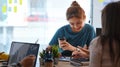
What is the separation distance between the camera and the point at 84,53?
8.75 feet

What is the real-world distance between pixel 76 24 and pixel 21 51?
121 centimetres

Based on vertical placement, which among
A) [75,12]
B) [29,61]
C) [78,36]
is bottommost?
[29,61]

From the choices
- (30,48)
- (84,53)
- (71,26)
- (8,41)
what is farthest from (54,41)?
(8,41)

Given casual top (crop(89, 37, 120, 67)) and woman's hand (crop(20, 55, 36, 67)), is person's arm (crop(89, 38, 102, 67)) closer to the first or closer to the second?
casual top (crop(89, 37, 120, 67))

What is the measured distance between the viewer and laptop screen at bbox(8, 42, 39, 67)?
1.97 meters

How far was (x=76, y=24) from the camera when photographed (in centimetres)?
311

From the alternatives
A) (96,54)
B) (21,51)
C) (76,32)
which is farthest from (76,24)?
(96,54)

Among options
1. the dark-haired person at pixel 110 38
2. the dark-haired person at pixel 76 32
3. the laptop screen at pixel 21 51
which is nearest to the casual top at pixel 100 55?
the dark-haired person at pixel 110 38

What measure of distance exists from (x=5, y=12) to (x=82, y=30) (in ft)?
5.31

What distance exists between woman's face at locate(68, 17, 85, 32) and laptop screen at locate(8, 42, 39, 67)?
1117mm

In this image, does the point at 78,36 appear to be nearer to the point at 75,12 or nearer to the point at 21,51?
the point at 75,12

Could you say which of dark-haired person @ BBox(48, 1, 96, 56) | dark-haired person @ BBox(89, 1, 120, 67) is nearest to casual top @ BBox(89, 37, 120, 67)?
dark-haired person @ BBox(89, 1, 120, 67)

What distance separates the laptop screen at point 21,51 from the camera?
1973 mm

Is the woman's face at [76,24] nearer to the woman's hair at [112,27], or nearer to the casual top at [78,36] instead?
the casual top at [78,36]
